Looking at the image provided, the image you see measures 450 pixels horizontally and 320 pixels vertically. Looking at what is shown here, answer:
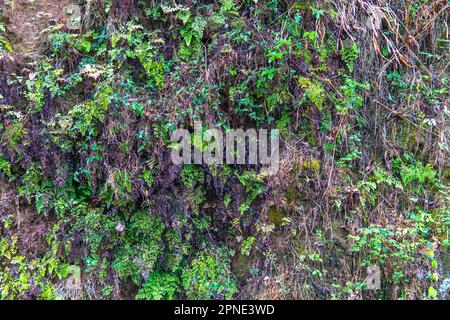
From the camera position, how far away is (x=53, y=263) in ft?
10.3

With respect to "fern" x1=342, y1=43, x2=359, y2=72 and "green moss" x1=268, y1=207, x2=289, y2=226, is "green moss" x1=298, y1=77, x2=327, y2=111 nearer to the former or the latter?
"fern" x1=342, y1=43, x2=359, y2=72

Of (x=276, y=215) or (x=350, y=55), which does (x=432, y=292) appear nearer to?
(x=276, y=215)

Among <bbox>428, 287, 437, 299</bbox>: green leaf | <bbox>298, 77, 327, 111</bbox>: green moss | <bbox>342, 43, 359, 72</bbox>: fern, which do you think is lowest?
<bbox>428, 287, 437, 299</bbox>: green leaf

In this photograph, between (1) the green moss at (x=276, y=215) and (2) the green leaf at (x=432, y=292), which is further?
(1) the green moss at (x=276, y=215)

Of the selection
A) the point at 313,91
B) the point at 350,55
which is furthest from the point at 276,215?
the point at 350,55

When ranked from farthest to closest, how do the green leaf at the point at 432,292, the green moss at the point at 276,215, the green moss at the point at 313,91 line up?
the green moss at the point at 276,215 → the green moss at the point at 313,91 → the green leaf at the point at 432,292

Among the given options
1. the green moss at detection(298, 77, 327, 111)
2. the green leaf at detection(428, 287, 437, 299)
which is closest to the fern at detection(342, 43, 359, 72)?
the green moss at detection(298, 77, 327, 111)

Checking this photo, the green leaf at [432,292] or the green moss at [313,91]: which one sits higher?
the green moss at [313,91]

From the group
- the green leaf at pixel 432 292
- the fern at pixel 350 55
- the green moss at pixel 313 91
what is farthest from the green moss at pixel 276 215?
the fern at pixel 350 55

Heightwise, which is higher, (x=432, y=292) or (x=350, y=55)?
(x=350, y=55)

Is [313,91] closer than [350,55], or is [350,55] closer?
[313,91]

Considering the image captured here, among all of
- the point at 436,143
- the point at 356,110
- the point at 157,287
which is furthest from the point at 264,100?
the point at 157,287

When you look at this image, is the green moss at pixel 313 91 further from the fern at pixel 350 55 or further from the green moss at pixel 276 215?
the green moss at pixel 276 215

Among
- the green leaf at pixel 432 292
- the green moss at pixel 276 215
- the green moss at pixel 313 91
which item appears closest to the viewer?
the green leaf at pixel 432 292
